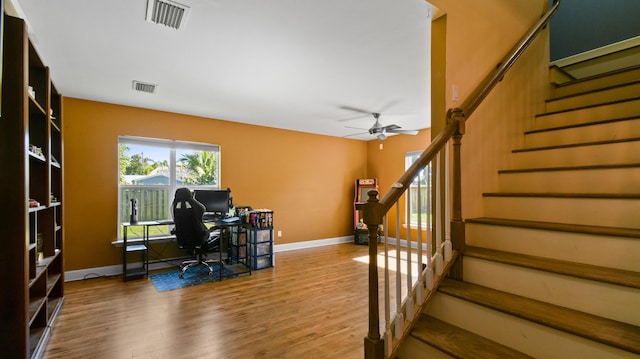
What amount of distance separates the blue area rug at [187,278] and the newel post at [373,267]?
3.08 metres

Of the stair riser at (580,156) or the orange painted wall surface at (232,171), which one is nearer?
the stair riser at (580,156)

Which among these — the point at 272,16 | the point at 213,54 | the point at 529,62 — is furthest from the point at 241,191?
the point at 529,62

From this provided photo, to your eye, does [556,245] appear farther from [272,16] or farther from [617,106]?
[272,16]

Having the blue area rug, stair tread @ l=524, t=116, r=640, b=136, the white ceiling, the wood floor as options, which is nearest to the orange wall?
stair tread @ l=524, t=116, r=640, b=136

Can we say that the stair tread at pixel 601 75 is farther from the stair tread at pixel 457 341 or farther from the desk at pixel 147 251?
the desk at pixel 147 251

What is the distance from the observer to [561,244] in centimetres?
162

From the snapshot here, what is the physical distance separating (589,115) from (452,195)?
1454 millimetres

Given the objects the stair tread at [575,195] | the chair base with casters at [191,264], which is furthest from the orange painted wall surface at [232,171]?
the stair tread at [575,195]

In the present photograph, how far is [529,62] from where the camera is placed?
2527mm

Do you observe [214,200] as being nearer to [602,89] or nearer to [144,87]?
[144,87]

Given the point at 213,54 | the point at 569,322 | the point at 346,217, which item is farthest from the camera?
the point at 346,217

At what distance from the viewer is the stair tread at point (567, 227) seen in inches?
56.8

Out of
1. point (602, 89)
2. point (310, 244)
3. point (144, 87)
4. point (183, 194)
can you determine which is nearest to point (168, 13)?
point (144, 87)

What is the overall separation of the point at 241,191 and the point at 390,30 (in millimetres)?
4035
